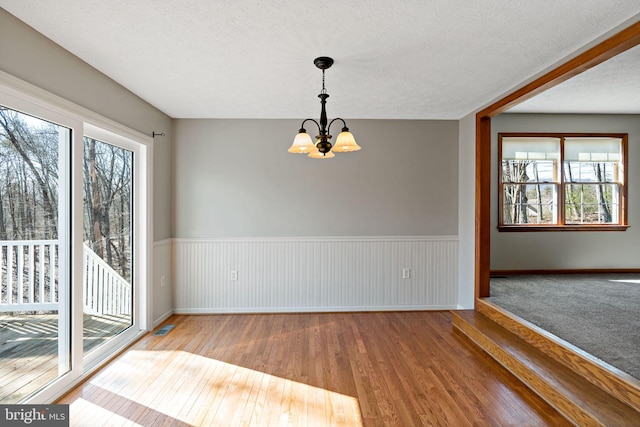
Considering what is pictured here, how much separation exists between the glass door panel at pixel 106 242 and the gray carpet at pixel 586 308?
13.1 ft

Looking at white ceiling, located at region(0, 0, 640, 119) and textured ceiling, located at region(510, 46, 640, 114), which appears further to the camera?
textured ceiling, located at region(510, 46, 640, 114)

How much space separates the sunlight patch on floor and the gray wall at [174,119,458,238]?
181 cm

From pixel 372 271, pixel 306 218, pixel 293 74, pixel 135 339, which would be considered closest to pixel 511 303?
pixel 372 271

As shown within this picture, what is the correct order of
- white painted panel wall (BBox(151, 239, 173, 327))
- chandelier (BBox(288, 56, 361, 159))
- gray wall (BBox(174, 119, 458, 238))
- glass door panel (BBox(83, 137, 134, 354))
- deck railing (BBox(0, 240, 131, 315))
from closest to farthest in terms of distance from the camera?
deck railing (BBox(0, 240, 131, 315))
chandelier (BBox(288, 56, 361, 159))
glass door panel (BBox(83, 137, 134, 354))
white painted panel wall (BBox(151, 239, 173, 327))
gray wall (BBox(174, 119, 458, 238))

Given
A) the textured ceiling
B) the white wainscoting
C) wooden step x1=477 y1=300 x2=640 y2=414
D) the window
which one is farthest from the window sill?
wooden step x1=477 y1=300 x2=640 y2=414

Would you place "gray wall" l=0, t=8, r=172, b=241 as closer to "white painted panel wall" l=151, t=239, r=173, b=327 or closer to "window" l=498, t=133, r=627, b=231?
"white painted panel wall" l=151, t=239, r=173, b=327

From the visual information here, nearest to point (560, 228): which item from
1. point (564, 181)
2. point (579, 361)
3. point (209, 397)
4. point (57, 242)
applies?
point (564, 181)

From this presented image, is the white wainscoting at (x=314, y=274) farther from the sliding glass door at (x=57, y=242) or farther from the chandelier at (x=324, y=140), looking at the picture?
the chandelier at (x=324, y=140)

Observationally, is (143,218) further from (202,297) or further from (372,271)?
(372,271)

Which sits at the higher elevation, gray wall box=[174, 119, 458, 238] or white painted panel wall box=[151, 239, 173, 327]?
gray wall box=[174, 119, 458, 238]

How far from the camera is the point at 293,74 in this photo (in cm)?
272

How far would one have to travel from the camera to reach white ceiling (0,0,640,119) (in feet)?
5.96

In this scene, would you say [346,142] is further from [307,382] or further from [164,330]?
[164,330]

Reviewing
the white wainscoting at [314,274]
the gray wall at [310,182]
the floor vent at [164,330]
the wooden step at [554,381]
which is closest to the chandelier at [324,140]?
the gray wall at [310,182]
